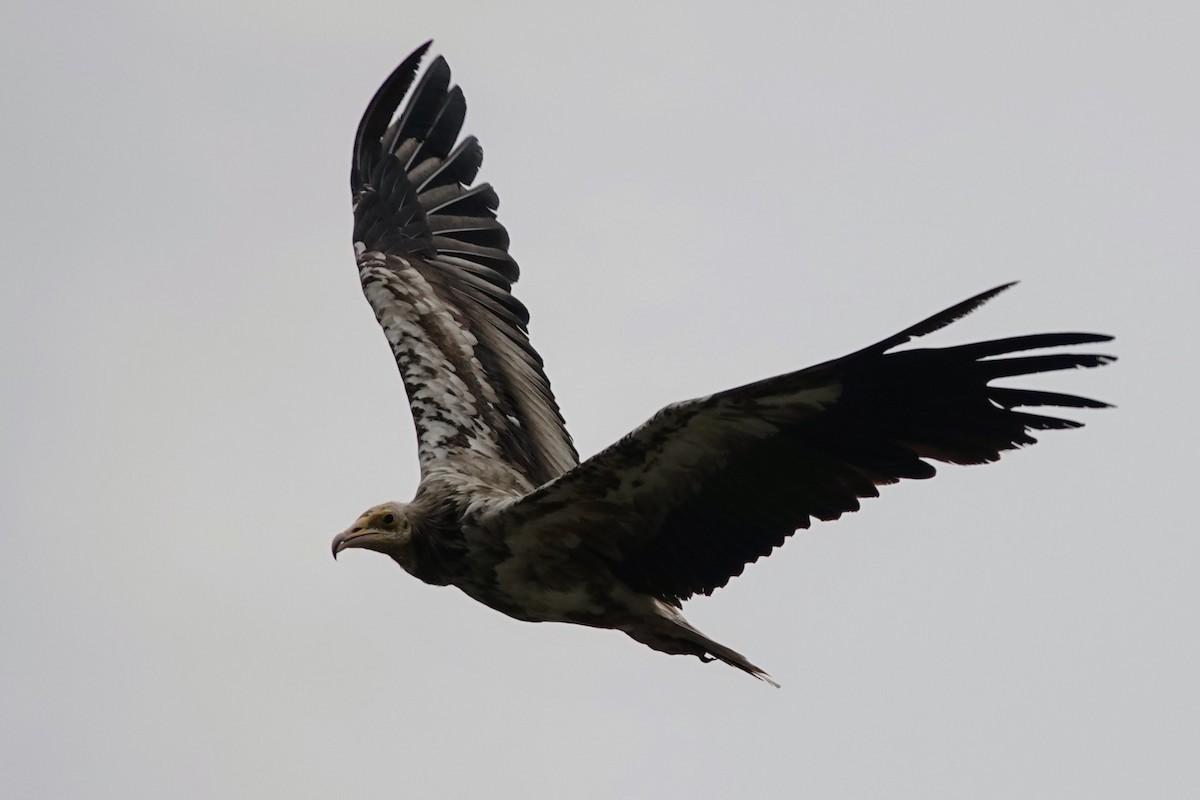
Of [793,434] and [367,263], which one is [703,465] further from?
[367,263]

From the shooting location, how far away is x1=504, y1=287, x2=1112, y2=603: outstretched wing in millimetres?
9359

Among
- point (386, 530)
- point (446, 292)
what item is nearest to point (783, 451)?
point (386, 530)

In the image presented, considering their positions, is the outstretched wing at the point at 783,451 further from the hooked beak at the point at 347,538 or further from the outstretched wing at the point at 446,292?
the outstretched wing at the point at 446,292

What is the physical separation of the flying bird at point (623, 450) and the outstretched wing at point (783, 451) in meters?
0.01

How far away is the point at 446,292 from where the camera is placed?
14.1m

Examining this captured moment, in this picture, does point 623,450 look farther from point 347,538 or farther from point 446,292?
point 446,292

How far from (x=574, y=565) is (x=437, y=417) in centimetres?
218

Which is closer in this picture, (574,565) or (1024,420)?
(1024,420)

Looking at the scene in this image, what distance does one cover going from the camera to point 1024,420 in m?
9.37

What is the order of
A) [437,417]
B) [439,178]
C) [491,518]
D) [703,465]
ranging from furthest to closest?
[439,178]
[437,417]
[491,518]
[703,465]

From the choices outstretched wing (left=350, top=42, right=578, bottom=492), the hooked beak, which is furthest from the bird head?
outstretched wing (left=350, top=42, right=578, bottom=492)

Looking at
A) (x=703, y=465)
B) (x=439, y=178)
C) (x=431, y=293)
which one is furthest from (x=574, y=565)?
(x=439, y=178)

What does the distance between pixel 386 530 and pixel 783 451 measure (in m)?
2.65

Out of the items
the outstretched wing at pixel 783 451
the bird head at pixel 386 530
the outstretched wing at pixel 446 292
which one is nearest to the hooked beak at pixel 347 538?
the bird head at pixel 386 530
